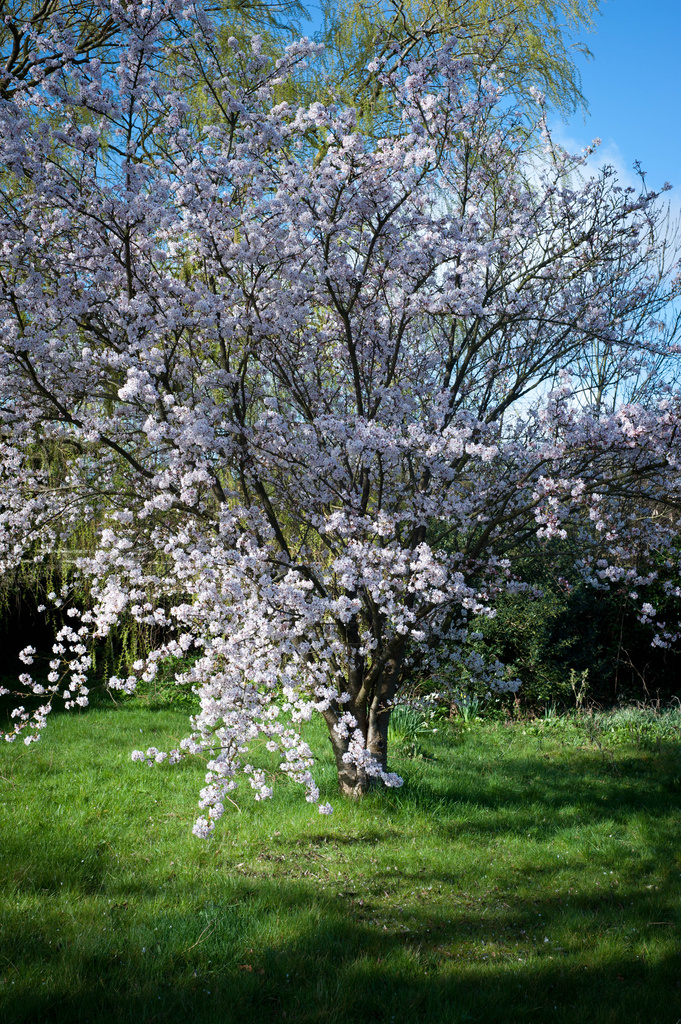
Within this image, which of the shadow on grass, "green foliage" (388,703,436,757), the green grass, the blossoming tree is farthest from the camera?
"green foliage" (388,703,436,757)

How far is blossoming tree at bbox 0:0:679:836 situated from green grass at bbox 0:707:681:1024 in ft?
1.74

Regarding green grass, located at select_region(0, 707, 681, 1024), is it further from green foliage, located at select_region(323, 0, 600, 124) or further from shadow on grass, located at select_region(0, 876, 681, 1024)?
green foliage, located at select_region(323, 0, 600, 124)

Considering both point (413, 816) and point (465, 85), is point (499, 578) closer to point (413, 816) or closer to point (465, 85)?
point (413, 816)

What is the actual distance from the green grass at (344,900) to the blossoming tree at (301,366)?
53cm

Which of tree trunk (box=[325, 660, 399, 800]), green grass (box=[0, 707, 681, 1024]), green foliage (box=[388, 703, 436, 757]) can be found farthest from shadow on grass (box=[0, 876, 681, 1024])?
green foliage (box=[388, 703, 436, 757])

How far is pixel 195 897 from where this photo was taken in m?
4.37

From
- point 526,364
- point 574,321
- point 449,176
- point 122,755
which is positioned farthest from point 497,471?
point 122,755

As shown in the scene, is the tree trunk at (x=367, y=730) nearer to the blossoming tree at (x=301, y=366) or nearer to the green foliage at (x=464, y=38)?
the blossoming tree at (x=301, y=366)

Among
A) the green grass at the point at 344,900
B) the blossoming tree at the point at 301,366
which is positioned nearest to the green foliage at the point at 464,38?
the blossoming tree at the point at 301,366

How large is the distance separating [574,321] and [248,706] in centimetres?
380

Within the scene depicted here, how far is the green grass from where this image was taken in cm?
353

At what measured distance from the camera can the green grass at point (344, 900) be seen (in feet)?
11.6

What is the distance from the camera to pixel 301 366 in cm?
559

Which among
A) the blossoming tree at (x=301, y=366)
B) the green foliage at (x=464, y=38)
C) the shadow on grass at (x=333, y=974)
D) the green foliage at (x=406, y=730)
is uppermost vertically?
the green foliage at (x=464, y=38)
